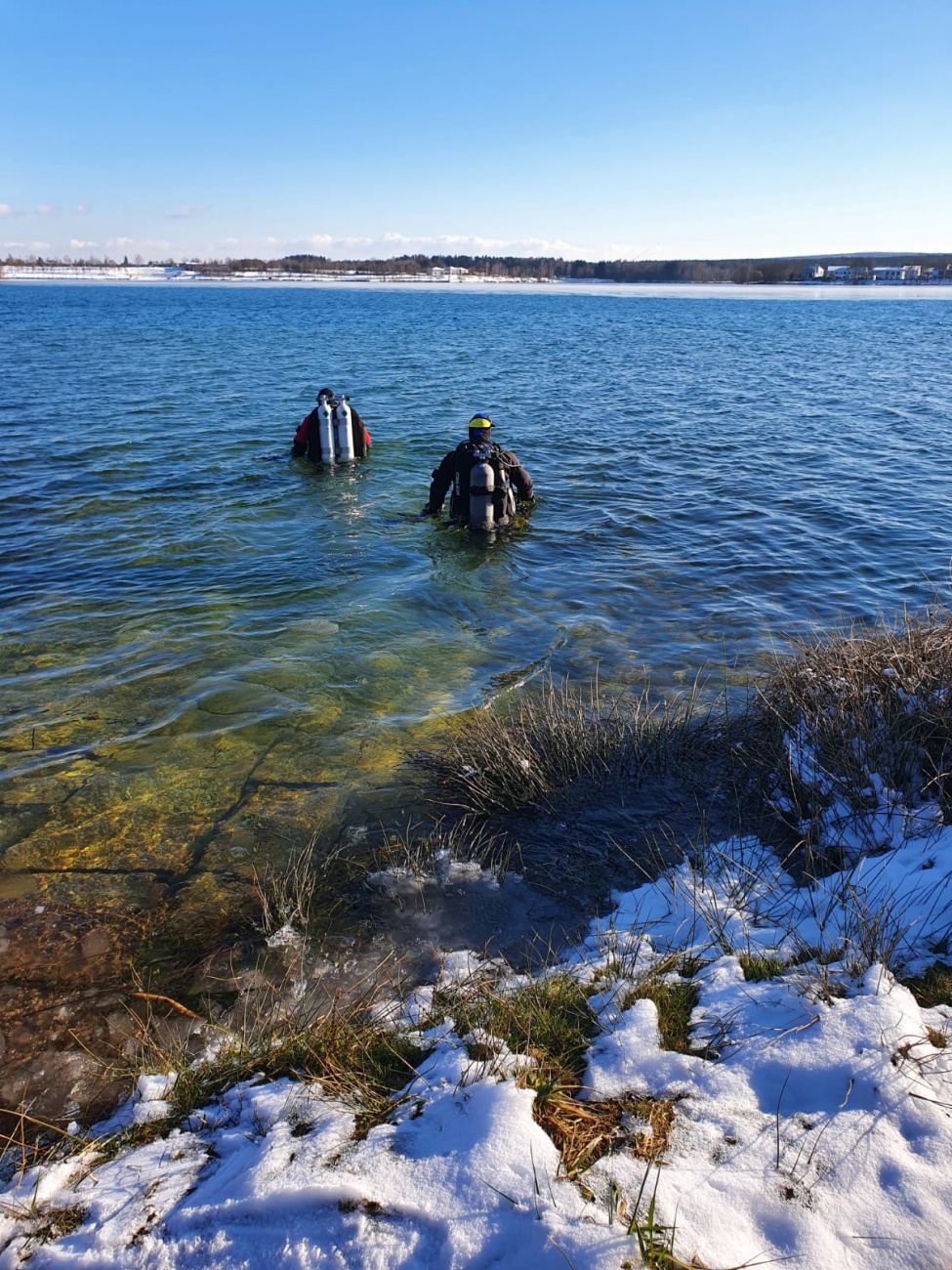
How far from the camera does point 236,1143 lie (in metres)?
2.33

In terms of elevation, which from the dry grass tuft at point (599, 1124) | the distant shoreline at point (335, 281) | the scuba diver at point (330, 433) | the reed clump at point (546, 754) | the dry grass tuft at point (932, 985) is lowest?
the reed clump at point (546, 754)

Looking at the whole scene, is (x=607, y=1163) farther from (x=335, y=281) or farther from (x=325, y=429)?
(x=335, y=281)

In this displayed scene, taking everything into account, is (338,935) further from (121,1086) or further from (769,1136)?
(769,1136)

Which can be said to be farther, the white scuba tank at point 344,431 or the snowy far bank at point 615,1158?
the white scuba tank at point 344,431

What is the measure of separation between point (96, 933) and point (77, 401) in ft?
64.3

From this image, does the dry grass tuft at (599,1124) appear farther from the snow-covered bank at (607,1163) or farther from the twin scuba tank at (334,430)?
the twin scuba tank at (334,430)

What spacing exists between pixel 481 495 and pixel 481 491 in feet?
0.22

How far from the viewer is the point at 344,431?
535 inches

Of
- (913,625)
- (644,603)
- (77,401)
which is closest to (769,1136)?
(913,625)

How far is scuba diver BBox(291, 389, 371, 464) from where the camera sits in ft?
43.9

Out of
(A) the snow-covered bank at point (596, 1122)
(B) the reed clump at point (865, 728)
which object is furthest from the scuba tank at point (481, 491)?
(A) the snow-covered bank at point (596, 1122)

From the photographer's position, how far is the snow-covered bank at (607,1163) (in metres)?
1.85

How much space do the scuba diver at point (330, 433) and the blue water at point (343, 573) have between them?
406mm

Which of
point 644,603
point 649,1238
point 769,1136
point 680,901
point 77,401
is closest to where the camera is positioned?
point 649,1238
